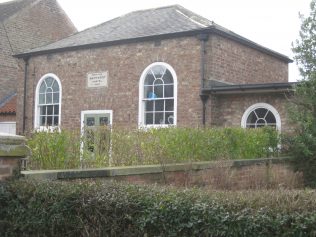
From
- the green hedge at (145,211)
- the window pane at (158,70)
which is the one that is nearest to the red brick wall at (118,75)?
the window pane at (158,70)

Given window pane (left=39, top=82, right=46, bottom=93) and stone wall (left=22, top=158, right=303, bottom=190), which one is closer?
stone wall (left=22, top=158, right=303, bottom=190)

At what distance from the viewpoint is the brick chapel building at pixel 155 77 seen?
1708 centimetres

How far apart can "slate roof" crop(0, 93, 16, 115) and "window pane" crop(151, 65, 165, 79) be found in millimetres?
9856

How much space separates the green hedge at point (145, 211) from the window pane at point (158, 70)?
492 inches

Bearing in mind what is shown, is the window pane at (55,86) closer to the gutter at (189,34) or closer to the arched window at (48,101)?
the arched window at (48,101)

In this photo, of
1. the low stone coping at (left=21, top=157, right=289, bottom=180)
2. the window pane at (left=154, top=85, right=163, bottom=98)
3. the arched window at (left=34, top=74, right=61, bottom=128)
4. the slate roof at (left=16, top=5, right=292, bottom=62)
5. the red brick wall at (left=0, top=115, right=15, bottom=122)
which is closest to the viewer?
the low stone coping at (left=21, top=157, right=289, bottom=180)

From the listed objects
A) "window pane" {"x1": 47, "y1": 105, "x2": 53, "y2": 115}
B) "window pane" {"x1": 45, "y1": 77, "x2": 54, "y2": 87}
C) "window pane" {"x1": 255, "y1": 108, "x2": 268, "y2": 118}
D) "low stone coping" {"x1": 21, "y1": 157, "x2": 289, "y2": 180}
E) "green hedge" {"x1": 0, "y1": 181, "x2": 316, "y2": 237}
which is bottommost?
"green hedge" {"x1": 0, "y1": 181, "x2": 316, "y2": 237}

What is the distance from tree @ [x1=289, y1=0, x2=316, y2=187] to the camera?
41.9ft

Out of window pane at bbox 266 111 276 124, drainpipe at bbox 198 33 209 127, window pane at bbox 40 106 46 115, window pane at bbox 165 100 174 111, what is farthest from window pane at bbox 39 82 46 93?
window pane at bbox 266 111 276 124

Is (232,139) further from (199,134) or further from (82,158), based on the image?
(82,158)

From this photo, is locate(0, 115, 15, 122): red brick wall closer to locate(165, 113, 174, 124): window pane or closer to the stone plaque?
the stone plaque

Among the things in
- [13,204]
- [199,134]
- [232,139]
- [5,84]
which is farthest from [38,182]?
[5,84]

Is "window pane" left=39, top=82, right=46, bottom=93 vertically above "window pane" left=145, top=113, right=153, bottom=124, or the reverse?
"window pane" left=39, top=82, right=46, bottom=93

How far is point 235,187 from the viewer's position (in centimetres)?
976
